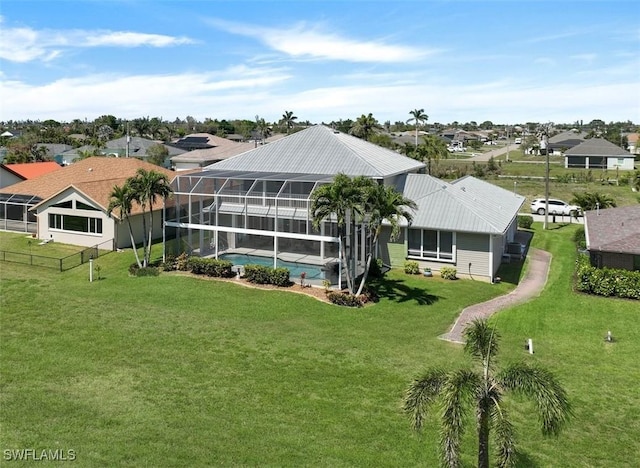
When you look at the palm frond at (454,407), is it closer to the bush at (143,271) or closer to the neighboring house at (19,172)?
the bush at (143,271)

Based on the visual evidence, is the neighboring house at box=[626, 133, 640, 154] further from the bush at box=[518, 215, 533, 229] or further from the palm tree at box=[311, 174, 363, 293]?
the palm tree at box=[311, 174, 363, 293]

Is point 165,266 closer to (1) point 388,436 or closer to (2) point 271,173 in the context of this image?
(2) point 271,173

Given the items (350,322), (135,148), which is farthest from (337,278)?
(135,148)

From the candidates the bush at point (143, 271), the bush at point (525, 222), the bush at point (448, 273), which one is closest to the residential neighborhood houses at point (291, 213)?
the bush at point (448, 273)

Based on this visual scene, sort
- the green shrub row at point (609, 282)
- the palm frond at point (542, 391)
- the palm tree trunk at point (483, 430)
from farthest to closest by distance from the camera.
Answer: the green shrub row at point (609, 282), the palm tree trunk at point (483, 430), the palm frond at point (542, 391)

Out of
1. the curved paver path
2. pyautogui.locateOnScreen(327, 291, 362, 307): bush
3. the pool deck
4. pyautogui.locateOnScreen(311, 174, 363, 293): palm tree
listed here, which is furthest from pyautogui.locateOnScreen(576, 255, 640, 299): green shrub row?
the pool deck

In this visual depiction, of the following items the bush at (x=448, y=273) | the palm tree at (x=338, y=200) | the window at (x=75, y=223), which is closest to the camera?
the palm tree at (x=338, y=200)

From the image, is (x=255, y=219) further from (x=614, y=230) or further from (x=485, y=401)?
(x=485, y=401)
